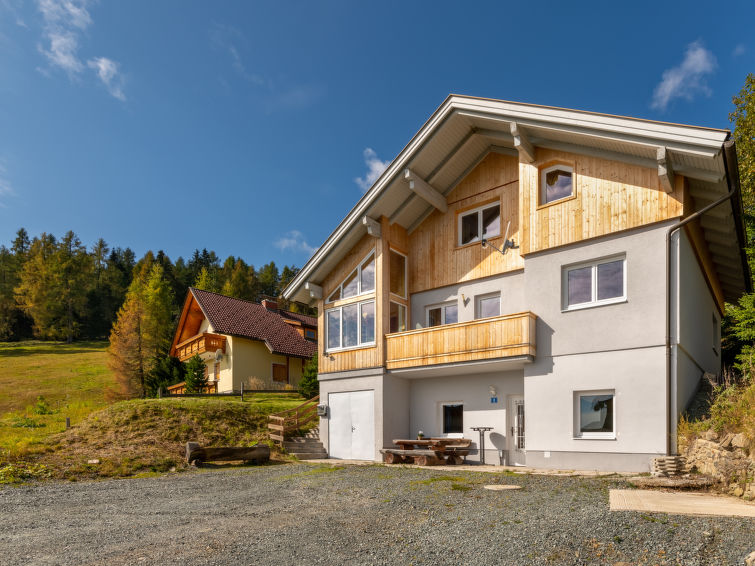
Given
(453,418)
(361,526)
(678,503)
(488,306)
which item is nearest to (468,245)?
(488,306)

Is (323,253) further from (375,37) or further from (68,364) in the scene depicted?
(68,364)

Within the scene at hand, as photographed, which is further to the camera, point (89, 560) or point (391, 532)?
point (391, 532)

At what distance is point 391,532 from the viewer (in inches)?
277

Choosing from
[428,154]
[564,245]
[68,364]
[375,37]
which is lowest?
[68,364]

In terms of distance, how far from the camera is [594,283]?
1375cm

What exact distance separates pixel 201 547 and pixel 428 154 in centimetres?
1333

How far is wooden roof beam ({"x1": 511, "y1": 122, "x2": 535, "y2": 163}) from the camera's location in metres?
14.8

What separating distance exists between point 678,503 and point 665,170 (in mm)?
7741

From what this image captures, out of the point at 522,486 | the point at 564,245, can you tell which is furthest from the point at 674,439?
the point at 564,245

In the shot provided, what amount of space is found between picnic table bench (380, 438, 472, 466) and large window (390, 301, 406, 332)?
377 cm

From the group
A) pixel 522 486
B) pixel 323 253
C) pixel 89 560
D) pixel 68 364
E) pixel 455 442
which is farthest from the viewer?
pixel 68 364

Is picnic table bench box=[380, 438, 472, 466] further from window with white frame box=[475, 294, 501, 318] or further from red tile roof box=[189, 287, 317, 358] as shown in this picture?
red tile roof box=[189, 287, 317, 358]

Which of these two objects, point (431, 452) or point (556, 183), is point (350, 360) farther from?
point (556, 183)

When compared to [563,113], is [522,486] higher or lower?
lower
